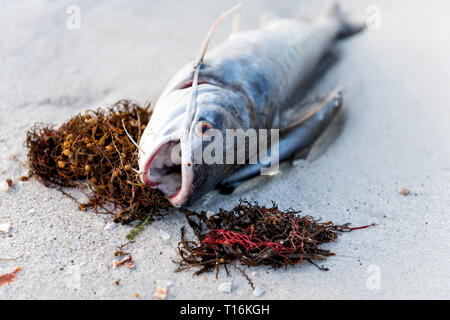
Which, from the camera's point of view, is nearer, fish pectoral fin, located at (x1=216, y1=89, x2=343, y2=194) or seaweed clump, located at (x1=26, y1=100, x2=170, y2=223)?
seaweed clump, located at (x1=26, y1=100, x2=170, y2=223)

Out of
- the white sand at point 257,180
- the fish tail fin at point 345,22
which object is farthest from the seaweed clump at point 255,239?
the fish tail fin at point 345,22

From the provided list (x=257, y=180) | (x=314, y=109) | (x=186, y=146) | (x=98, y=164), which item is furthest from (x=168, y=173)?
(x=314, y=109)

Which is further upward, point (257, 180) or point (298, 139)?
point (298, 139)

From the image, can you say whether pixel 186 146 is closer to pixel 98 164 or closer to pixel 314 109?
pixel 98 164

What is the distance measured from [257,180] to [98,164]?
1.29 m

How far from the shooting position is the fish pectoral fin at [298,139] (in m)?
3.43

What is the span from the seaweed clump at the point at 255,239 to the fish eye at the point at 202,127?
61 centimetres

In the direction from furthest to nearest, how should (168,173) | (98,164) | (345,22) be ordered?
1. (345,22)
2. (98,164)
3. (168,173)

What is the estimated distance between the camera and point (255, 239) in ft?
9.05

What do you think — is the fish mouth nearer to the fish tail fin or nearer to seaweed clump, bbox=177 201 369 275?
seaweed clump, bbox=177 201 369 275

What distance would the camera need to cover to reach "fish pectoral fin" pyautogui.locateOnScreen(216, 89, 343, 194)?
11.3 feet

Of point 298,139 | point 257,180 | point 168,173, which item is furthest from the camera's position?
point 298,139

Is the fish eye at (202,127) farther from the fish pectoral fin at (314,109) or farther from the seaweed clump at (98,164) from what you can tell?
the fish pectoral fin at (314,109)

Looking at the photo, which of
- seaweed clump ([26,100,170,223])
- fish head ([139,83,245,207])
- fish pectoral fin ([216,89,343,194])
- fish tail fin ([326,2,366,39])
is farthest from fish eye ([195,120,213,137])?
fish tail fin ([326,2,366,39])
